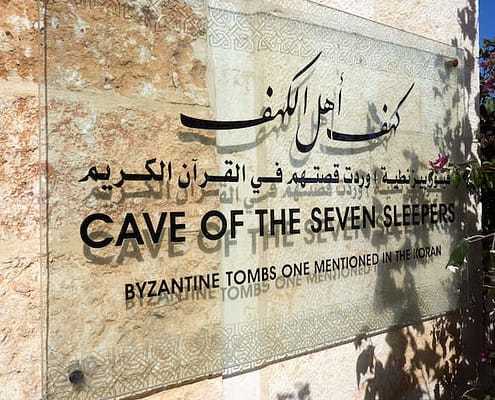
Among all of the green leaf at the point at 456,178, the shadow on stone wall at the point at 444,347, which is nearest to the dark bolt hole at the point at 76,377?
the shadow on stone wall at the point at 444,347

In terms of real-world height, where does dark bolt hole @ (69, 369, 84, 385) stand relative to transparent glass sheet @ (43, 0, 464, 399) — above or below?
below

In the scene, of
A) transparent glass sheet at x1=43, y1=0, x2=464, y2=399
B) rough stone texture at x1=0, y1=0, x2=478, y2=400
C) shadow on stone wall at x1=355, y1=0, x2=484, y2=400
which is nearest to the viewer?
rough stone texture at x1=0, y1=0, x2=478, y2=400

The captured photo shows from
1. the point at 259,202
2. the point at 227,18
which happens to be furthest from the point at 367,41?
the point at 259,202

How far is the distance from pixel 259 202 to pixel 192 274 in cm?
39

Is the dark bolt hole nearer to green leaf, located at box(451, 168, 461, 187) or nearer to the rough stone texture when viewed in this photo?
the rough stone texture

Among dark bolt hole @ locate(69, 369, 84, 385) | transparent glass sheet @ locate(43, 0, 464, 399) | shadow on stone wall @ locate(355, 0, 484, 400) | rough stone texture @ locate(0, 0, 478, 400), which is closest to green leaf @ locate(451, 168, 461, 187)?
transparent glass sheet @ locate(43, 0, 464, 399)

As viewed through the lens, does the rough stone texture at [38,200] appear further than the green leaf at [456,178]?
No

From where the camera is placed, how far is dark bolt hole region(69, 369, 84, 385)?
51.1 inches

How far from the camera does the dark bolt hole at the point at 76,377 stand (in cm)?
130

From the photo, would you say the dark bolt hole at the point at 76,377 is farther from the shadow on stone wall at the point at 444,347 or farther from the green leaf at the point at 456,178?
the green leaf at the point at 456,178

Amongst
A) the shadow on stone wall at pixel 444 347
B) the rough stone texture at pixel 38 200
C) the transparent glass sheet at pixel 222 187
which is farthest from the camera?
the shadow on stone wall at pixel 444 347

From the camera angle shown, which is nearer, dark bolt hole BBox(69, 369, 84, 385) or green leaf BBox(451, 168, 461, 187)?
dark bolt hole BBox(69, 369, 84, 385)

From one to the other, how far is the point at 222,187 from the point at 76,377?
765 mm

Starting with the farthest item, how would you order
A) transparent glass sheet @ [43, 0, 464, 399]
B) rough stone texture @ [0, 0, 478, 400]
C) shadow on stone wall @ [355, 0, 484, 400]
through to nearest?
shadow on stone wall @ [355, 0, 484, 400]
transparent glass sheet @ [43, 0, 464, 399]
rough stone texture @ [0, 0, 478, 400]
